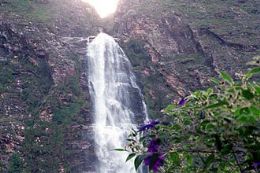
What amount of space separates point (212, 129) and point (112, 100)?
→ 25487mm

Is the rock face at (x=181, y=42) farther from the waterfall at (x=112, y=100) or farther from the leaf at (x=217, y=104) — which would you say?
the leaf at (x=217, y=104)

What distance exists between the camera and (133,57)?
3162cm

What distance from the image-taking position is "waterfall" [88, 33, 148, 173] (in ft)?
77.9

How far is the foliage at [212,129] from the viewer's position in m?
1.63

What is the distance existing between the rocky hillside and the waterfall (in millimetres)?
564

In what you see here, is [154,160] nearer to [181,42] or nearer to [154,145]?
[154,145]

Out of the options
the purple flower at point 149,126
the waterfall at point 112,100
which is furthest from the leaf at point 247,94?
the waterfall at point 112,100

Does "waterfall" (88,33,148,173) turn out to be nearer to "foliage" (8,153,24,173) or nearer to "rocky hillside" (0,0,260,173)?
"rocky hillside" (0,0,260,173)

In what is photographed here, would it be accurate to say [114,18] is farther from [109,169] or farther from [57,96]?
[109,169]

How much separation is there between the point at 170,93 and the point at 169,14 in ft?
31.0

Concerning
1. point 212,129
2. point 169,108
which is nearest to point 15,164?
point 169,108

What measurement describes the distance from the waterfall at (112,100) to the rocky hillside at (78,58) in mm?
564

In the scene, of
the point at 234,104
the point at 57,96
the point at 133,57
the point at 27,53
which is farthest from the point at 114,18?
the point at 234,104

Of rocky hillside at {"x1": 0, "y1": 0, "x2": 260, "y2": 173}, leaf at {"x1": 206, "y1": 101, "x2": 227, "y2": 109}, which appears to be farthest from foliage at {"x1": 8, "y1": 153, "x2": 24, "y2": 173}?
leaf at {"x1": 206, "y1": 101, "x2": 227, "y2": 109}
